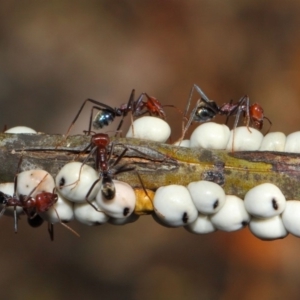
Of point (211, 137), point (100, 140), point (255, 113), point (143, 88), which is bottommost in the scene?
point (100, 140)

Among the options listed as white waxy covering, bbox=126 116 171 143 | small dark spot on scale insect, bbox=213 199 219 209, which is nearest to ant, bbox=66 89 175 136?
white waxy covering, bbox=126 116 171 143

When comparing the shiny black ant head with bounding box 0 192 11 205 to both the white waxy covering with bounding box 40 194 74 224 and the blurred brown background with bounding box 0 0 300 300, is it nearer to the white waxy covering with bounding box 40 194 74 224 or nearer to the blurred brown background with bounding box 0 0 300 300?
the white waxy covering with bounding box 40 194 74 224

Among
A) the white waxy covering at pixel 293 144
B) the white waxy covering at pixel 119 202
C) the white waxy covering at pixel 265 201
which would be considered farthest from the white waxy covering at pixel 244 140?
the white waxy covering at pixel 119 202

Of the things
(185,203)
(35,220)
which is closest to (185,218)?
(185,203)

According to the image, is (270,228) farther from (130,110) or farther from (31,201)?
(130,110)

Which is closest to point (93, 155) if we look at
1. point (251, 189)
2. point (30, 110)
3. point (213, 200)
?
point (213, 200)

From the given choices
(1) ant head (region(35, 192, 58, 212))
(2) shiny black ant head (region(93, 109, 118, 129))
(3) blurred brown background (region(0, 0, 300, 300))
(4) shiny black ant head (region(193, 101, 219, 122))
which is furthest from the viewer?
(3) blurred brown background (region(0, 0, 300, 300))

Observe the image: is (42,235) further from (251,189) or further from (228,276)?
(251,189)
